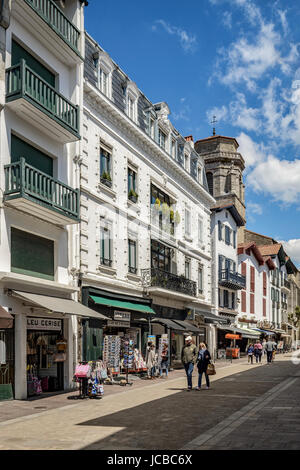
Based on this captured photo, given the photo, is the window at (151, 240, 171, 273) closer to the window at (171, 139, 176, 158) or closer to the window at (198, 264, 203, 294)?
the window at (171, 139, 176, 158)

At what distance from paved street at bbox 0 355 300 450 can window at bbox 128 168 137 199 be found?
32.6 feet

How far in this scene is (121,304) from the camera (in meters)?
21.9

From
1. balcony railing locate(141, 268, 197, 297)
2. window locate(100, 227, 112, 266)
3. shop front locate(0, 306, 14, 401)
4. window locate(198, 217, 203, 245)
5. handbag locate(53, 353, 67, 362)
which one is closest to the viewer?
shop front locate(0, 306, 14, 401)

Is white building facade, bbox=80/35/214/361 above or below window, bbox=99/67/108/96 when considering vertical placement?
below

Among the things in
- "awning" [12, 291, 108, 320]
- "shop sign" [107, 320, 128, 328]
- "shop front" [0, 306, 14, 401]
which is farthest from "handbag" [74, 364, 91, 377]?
"shop sign" [107, 320, 128, 328]

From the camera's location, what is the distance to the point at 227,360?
36.2 meters

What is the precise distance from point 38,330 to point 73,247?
326cm

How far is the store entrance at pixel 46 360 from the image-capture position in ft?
52.4

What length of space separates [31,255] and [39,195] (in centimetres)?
192

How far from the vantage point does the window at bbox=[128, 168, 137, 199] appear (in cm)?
2422

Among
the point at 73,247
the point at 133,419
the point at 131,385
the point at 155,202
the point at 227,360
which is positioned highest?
the point at 155,202

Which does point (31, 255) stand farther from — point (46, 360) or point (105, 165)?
point (105, 165)

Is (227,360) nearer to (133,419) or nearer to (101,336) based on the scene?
(101,336)
